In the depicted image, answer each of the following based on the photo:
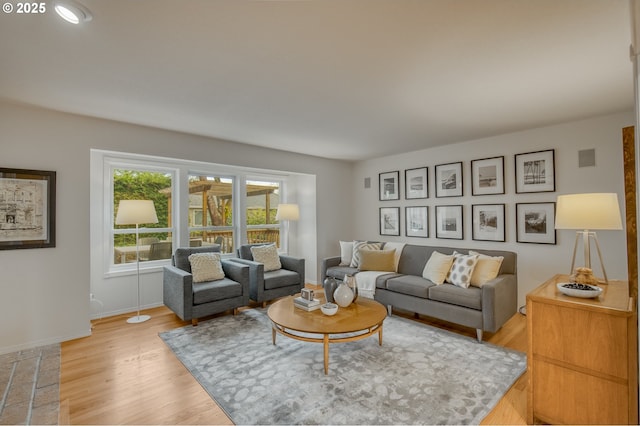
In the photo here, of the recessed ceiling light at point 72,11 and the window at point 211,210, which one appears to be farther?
the window at point 211,210

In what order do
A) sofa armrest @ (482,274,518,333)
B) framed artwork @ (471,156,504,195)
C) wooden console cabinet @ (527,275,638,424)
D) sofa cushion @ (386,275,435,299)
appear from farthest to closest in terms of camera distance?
framed artwork @ (471,156,504,195) → sofa cushion @ (386,275,435,299) → sofa armrest @ (482,274,518,333) → wooden console cabinet @ (527,275,638,424)

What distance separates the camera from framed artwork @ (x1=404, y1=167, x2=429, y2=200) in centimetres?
511

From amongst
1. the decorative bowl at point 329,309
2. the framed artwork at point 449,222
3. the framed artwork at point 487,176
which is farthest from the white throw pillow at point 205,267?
the framed artwork at point 487,176

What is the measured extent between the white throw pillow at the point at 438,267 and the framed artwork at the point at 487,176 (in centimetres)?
131

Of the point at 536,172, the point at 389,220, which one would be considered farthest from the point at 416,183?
the point at 536,172

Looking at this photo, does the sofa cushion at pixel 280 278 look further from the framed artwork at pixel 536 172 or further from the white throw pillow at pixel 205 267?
the framed artwork at pixel 536 172

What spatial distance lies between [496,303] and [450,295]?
44cm

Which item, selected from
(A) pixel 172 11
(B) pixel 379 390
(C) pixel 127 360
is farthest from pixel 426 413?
(A) pixel 172 11

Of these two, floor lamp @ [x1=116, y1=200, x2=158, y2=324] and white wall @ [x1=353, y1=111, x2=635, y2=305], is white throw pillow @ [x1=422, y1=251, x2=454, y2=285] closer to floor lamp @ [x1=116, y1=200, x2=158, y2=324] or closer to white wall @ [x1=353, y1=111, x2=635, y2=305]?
white wall @ [x1=353, y1=111, x2=635, y2=305]

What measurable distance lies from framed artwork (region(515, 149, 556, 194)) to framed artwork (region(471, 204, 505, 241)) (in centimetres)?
40

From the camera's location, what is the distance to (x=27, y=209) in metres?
2.98

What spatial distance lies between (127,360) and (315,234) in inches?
138

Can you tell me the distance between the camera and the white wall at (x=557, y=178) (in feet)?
11.3

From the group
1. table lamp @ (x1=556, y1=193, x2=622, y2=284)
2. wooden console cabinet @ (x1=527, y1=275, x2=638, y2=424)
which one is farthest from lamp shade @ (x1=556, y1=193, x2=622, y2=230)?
wooden console cabinet @ (x1=527, y1=275, x2=638, y2=424)
